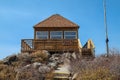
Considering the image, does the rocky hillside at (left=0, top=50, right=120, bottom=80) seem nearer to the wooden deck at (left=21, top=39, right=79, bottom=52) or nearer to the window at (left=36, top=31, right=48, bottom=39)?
the wooden deck at (left=21, top=39, right=79, bottom=52)

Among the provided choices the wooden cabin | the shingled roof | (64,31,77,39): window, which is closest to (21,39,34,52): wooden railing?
the wooden cabin

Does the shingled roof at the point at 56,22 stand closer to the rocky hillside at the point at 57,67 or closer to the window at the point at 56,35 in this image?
the window at the point at 56,35

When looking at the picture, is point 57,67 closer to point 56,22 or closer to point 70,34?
point 70,34

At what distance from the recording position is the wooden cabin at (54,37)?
31484mm

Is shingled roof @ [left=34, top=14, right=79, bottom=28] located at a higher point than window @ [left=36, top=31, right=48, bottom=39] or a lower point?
higher

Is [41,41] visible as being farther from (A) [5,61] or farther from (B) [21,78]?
(B) [21,78]

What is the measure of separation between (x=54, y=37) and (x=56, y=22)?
2.14 metres

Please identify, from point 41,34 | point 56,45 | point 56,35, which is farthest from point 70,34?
point 41,34

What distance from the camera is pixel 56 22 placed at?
34156mm

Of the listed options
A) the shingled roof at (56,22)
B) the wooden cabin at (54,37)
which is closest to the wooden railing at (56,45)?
the wooden cabin at (54,37)

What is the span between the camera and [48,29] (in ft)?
109

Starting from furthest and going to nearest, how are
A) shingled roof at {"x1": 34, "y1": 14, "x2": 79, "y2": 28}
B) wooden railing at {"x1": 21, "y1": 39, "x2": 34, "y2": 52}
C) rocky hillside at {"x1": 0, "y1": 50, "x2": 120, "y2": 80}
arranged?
shingled roof at {"x1": 34, "y1": 14, "x2": 79, "y2": 28}, wooden railing at {"x1": 21, "y1": 39, "x2": 34, "y2": 52}, rocky hillside at {"x1": 0, "y1": 50, "x2": 120, "y2": 80}

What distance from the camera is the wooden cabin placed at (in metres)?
31.5

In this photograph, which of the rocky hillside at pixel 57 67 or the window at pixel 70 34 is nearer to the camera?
the rocky hillside at pixel 57 67
